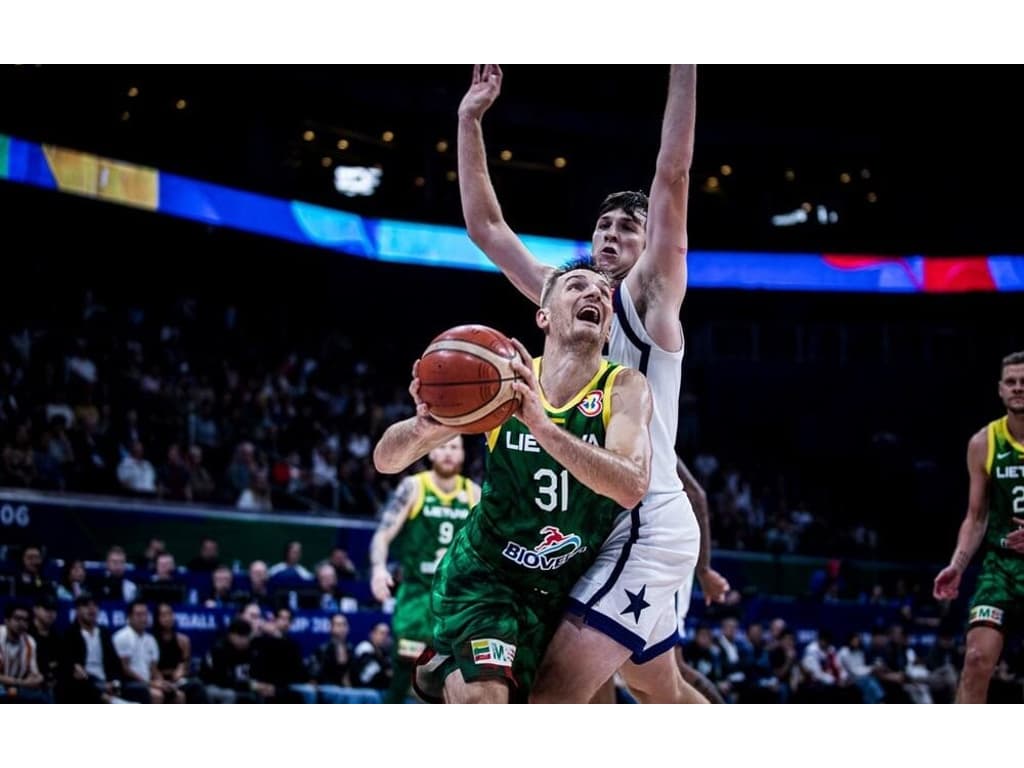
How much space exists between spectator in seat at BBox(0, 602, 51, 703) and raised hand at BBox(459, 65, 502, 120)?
5373 millimetres

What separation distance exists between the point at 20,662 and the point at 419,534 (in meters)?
2.86

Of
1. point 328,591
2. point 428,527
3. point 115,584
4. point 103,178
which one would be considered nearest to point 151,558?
point 115,584

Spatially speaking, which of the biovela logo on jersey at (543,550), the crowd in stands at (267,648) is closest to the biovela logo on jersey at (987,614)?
the biovela logo on jersey at (543,550)

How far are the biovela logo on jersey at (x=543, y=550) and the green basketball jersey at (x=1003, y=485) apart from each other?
328cm

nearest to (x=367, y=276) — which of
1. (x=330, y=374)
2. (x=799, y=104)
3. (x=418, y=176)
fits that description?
(x=418, y=176)

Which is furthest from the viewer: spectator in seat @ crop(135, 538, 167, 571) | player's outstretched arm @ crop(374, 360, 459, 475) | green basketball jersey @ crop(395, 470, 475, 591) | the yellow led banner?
the yellow led banner

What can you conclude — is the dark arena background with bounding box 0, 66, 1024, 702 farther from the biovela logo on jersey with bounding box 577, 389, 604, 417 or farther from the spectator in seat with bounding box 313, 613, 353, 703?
the biovela logo on jersey with bounding box 577, 389, 604, 417

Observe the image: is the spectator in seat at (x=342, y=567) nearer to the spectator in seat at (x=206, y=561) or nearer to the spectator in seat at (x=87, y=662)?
the spectator in seat at (x=206, y=561)

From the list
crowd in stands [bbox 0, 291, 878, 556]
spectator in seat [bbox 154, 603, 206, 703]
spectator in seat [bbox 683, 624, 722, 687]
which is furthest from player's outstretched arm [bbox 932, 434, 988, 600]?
crowd in stands [bbox 0, 291, 878, 556]

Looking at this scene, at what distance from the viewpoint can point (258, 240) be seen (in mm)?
19891

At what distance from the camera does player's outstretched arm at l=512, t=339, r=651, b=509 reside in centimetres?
379

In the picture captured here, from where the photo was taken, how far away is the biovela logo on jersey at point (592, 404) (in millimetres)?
4277

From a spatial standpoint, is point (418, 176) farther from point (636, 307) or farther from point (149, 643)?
point (636, 307)

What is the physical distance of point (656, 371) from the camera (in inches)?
187
